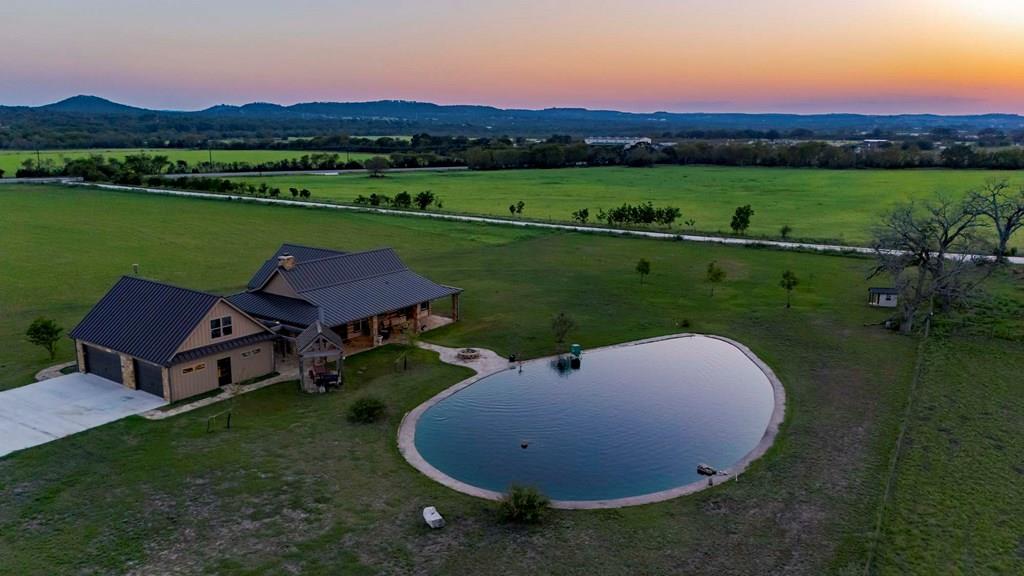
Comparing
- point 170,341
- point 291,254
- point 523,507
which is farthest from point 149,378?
point 523,507

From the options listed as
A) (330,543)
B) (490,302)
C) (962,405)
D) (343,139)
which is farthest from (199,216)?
(343,139)

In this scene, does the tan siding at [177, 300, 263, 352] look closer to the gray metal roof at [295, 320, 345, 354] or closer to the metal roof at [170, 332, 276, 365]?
the metal roof at [170, 332, 276, 365]

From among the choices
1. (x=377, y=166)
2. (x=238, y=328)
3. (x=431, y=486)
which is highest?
(x=377, y=166)

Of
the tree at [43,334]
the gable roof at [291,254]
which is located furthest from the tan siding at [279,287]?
the tree at [43,334]

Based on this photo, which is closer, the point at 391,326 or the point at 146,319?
the point at 146,319

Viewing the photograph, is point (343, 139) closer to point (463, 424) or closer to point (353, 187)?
point (353, 187)

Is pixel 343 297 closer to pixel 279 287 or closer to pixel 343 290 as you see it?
pixel 343 290

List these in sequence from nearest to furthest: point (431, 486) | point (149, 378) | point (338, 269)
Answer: point (431, 486) → point (149, 378) → point (338, 269)
